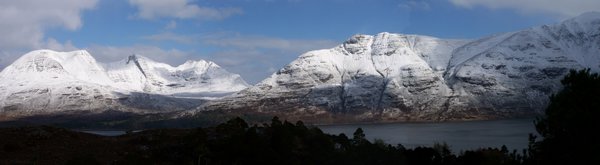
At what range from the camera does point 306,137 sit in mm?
Result: 77688

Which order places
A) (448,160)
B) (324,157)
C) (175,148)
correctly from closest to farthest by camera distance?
(175,148), (324,157), (448,160)

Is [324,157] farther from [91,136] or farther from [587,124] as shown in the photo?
[587,124]

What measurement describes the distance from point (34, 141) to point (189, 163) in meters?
15.3

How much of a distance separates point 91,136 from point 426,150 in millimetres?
51258

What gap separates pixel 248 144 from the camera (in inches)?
2537

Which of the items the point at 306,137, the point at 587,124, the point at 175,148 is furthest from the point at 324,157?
the point at 587,124

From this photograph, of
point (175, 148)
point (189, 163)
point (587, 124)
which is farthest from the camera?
point (175, 148)

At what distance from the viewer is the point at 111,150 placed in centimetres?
6178

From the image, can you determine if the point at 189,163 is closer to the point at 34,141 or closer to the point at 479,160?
the point at 34,141

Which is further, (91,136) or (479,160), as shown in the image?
(479,160)

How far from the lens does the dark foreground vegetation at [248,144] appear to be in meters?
54.5

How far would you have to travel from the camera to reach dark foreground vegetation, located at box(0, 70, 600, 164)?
179 feet

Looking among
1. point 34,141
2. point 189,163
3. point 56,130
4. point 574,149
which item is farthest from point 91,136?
point 574,149

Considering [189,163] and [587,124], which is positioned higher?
[587,124]
